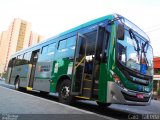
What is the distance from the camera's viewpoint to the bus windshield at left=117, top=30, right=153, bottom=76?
795 cm

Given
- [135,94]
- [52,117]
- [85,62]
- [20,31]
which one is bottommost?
[52,117]

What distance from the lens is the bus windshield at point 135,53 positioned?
795 centimetres

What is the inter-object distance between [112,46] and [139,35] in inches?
66.8

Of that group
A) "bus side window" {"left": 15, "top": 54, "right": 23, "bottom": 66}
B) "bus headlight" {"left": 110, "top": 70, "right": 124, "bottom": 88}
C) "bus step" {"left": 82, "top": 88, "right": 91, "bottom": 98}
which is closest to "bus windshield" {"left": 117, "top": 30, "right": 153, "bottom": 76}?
"bus headlight" {"left": 110, "top": 70, "right": 124, "bottom": 88}

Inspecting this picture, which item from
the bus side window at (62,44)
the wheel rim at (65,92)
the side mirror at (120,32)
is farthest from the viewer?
the bus side window at (62,44)

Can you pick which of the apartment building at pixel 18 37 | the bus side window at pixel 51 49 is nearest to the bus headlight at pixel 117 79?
the bus side window at pixel 51 49

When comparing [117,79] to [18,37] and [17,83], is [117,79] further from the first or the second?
[18,37]

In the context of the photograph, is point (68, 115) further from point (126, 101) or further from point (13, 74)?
point (13, 74)

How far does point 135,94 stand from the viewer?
791 cm

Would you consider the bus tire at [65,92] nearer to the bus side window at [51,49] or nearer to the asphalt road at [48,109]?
the asphalt road at [48,109]

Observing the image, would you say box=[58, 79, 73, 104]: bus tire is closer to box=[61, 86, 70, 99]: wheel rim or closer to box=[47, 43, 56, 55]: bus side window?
box=[61, 86, 70, 99]: wheel rim

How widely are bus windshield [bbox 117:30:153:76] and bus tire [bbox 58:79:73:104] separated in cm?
→ 263

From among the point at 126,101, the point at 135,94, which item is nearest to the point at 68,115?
the point at 126,101

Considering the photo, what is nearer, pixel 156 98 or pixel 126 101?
pixel 126 101
